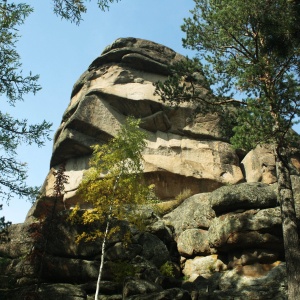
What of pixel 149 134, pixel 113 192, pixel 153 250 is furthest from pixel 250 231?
pixel 149 134

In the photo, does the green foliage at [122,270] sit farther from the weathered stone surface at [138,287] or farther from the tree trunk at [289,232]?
the tree trunk at [289,232]

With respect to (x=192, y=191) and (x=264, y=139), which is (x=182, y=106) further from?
(x=264, y=139)

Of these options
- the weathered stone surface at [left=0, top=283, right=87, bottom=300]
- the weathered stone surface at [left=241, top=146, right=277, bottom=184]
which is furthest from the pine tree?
the weathered stone surface at [left=241, top=146, right=277, bottom=184]

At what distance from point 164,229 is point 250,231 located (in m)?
4.52

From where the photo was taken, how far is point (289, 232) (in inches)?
514

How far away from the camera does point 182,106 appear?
30.9m

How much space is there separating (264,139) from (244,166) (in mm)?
17147

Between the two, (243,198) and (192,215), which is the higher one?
(243,198)

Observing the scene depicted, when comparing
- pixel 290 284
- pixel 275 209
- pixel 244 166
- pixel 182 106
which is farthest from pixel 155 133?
pixel 290 284

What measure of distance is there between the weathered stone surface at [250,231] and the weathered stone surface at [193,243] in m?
0.96

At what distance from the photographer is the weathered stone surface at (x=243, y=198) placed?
61.4ft

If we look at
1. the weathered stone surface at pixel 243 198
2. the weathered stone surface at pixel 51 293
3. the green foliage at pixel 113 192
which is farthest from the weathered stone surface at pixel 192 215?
the weathered stone surface at pixel 51 293

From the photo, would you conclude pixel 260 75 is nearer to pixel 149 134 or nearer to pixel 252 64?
pixel 252 64

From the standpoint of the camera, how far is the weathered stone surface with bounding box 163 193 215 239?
68.7 ft
